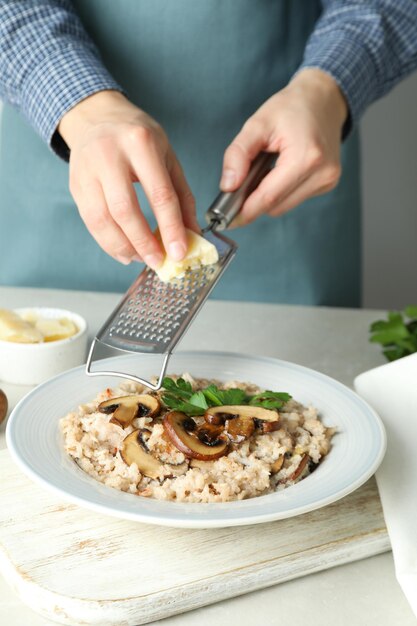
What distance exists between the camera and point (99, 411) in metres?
1.33

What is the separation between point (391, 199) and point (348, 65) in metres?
2.18

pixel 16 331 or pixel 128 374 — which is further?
pixel 16 331

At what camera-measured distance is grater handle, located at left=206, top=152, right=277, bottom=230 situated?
160 cm

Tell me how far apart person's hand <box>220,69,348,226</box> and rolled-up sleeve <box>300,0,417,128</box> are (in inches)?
9.0

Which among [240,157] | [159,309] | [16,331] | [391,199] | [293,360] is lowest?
[391,199]

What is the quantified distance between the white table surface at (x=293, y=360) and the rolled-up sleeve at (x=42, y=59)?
20.0 inches

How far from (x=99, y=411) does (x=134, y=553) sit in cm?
27

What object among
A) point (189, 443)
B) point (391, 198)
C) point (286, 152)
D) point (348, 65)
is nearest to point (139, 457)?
point (189, 443)

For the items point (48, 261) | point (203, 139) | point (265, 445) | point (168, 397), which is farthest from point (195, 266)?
point (48, 261)

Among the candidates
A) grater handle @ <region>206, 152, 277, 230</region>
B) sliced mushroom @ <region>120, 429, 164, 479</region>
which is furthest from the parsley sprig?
grater handle @ <region>206, 152, 277, 230</region>

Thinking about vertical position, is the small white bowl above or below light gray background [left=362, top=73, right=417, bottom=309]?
above

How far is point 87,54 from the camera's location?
1.87 meters

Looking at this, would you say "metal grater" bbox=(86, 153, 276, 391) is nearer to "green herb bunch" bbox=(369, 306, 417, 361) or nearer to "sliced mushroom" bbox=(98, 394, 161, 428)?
"sliced mushroom" bbox=(98, 394, 161, 428)

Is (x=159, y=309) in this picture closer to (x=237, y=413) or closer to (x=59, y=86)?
(x=237, y=413)
